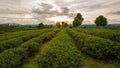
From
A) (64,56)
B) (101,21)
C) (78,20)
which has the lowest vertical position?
(101,21)

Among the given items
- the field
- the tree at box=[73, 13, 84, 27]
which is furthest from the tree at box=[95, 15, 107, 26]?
the field

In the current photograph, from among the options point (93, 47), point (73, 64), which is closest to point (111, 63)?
point (93, 47)

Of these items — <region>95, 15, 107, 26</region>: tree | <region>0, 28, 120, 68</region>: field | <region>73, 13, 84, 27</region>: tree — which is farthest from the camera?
<region>73, 13, 84, 27</region>: tree

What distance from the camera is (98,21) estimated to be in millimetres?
86812

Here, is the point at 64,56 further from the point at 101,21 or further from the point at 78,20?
the point at 78,20

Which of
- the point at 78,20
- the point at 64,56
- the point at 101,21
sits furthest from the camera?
the point at 78,20

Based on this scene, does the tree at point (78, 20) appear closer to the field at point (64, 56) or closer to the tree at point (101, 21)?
the tree at point (101, 21)

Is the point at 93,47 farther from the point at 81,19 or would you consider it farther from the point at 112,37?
the point at 81,19

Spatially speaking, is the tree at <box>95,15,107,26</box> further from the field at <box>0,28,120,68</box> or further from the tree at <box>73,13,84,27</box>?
the field at <box>0,28,120,68</box>

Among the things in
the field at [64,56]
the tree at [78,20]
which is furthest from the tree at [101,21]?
the field at [64,56]

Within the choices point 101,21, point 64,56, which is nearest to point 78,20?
point 101,21

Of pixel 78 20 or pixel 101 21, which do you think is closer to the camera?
pixel 101 21

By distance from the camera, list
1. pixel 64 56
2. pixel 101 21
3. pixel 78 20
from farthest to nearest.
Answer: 1. pixel 78 20
2. pixel 101 21
3. pixel 64 56

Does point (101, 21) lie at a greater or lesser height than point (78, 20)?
lesser
